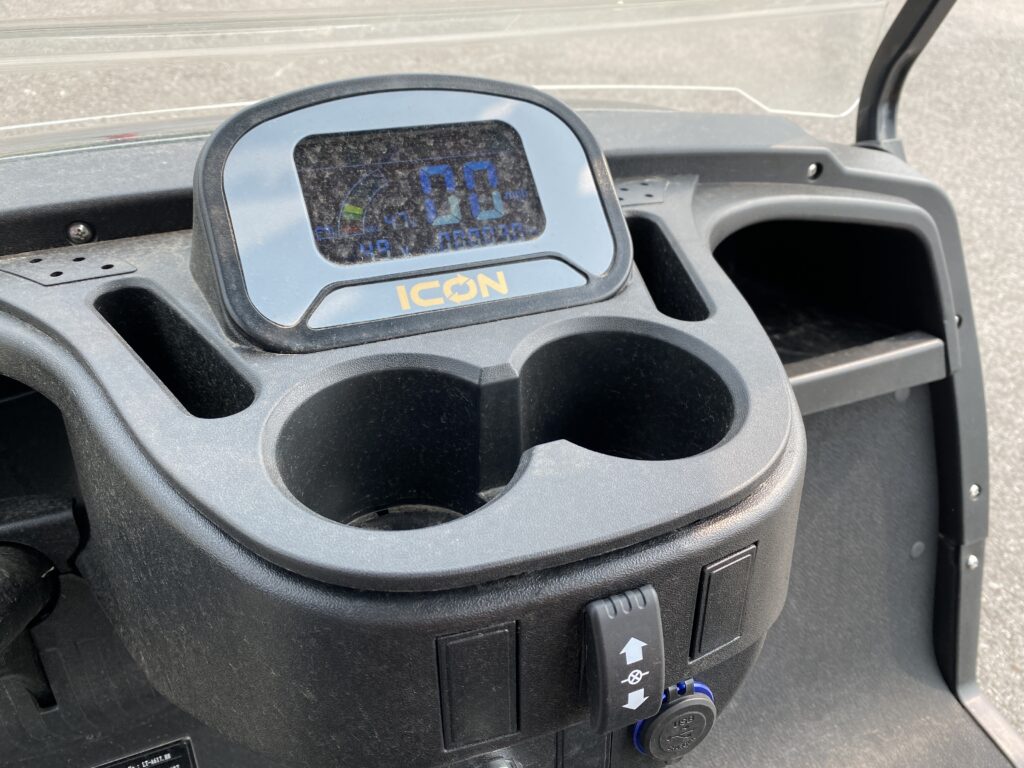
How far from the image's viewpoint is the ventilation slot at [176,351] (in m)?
0.79

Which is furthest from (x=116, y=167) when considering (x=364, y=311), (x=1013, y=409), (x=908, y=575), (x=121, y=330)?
(x=1013, y=409)

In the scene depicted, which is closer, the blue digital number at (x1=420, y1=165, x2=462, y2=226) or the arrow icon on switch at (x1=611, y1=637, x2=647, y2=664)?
the arrow icon on switch at (x1=611, y1=637, x2=647, y2=664)

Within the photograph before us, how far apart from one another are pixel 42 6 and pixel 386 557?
2.14 ft

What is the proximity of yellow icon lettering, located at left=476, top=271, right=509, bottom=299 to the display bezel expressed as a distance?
10 millimetres

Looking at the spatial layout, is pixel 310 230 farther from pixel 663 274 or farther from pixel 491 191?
pixel 663 274

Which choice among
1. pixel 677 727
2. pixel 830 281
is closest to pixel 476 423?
pixel 677 727

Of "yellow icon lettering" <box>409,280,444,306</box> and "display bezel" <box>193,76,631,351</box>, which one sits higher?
"display bezel" <box>193,76,631,351</box>

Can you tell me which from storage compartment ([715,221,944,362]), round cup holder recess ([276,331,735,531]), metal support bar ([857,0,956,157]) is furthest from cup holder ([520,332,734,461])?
metal support bar ([857,0,956,157])

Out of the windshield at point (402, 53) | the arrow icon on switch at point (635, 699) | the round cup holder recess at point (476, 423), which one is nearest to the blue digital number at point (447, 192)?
the round cup holder recess at point (476, 423)

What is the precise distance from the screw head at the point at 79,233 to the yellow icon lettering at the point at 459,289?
314mm

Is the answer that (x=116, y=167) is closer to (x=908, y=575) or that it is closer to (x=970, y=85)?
(x=908, y=575)

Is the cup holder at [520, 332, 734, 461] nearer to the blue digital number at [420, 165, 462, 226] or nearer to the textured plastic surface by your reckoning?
the textured plastic surface

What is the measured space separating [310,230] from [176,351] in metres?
0.15

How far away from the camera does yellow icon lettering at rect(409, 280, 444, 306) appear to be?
812mm
